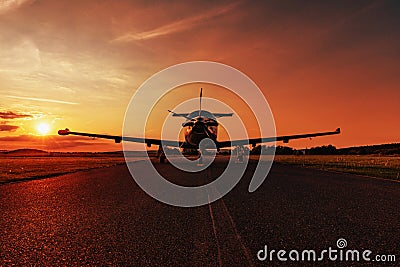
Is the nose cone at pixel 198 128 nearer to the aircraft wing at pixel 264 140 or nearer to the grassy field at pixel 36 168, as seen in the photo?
the aircraft wing at pixel 264 140

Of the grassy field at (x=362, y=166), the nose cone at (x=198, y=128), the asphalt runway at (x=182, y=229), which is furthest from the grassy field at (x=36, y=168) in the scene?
the grassy field at (x=362, y=166)

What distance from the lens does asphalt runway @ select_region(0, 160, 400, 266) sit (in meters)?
5.09

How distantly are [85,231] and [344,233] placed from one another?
4665mm

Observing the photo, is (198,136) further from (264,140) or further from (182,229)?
(182,229)

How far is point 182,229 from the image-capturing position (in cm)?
686

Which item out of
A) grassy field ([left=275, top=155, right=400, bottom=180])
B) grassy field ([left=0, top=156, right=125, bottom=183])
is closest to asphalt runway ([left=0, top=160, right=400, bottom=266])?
grassy field ([left=0, top=156, right=125, bottom=183])

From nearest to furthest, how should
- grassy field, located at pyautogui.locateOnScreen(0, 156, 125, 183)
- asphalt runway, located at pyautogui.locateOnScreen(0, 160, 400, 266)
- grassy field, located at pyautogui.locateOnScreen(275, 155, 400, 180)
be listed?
asphalt runway, located at pyautogui.locateOnScreen(0, 160, 400, 266), grassy field, located at pyautogui.locateOnScreen(0, 156, 125, 183), grassy field, located at pyautogui.locateOnScreen(275, 155, 400, 180)

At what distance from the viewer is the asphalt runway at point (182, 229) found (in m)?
5.09

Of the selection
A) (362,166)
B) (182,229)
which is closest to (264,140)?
(362,166)

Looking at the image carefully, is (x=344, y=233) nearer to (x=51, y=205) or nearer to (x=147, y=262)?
(x=147, y=262)

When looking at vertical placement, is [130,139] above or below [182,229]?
above

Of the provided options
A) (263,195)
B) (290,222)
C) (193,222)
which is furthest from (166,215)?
(263,195)

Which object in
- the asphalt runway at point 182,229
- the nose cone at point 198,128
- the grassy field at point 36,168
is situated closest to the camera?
the asphalt runway at point 182,229

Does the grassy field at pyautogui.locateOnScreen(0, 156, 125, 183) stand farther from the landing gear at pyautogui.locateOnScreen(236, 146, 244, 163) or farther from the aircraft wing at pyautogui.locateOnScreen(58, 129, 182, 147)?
the landing gear at pyautogui.locateOnScreen(236, 146, 244, 163)
